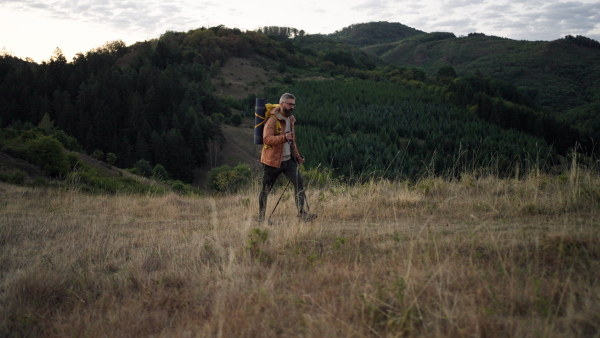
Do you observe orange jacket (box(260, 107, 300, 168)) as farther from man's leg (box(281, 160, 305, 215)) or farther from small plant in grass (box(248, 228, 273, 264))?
small plant in grass (box(248, 228, 273, 264))

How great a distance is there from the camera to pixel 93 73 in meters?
68.5

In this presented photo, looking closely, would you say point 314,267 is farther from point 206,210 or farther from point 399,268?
point 206,210

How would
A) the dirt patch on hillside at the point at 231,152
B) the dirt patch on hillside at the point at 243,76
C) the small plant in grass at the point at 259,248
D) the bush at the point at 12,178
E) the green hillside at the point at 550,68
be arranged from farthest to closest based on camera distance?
the green hillside at the point at 550,68 < the dirt patch on hillside at the point at 243,76 < the dirt patch on hillside at the point at 231,152 < the bush at the point at 12,178 < the small plant in grass at the point at 259,248

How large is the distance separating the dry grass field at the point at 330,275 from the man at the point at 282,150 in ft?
1.71

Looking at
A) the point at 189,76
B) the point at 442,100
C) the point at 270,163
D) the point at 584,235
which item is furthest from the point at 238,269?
the point at 442,100

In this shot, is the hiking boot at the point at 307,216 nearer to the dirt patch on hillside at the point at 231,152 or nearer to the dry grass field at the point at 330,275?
the dry grass field at the point at 330,275

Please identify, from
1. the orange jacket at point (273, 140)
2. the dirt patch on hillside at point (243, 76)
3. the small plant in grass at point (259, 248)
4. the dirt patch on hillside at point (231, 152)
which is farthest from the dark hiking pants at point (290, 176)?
the dirt patch on hillside at point (243, 76)

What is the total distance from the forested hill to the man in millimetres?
3527

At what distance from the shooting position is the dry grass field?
9.11 ft

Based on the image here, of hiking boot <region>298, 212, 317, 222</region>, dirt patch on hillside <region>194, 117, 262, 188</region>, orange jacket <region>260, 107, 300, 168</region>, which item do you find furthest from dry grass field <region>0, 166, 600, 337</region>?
dirt patch on hillside <region>194, 117, 262, 188</region>

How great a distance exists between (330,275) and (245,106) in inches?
3623

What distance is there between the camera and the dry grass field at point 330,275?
2777mm

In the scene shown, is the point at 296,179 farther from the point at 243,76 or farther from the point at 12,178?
the point at 243,76

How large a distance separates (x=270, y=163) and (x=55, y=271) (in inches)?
117
